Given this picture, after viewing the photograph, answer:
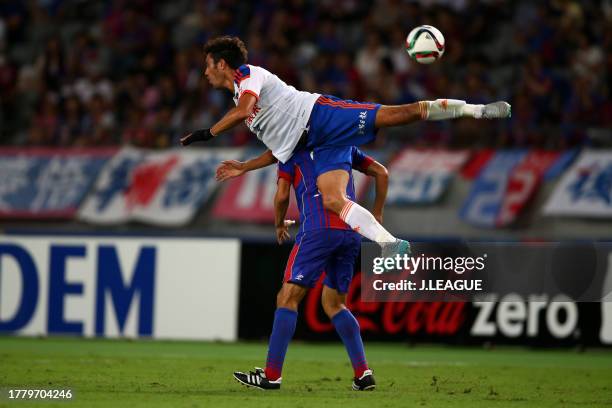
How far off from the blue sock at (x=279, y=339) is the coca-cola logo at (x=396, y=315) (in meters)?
5.83

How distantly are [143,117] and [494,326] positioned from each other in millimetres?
8446

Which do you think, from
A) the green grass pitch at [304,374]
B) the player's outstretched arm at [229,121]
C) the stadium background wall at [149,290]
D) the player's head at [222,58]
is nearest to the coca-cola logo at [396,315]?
the stadium background wall at [149,290]

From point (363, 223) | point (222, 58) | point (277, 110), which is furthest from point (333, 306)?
point (222, 58)

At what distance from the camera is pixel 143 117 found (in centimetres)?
2094

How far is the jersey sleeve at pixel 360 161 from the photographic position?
10.2m

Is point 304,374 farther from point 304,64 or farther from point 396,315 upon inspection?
point 304,64

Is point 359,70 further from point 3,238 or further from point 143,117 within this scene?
point 3,238

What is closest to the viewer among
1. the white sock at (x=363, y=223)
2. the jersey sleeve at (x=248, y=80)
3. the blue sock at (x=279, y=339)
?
the white sock at (x=363, y=223)

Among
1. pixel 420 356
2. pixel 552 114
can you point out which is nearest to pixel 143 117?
pixel 552 114

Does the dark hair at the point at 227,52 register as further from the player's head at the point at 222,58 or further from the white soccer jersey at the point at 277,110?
the white soccer jersey at the point at 277,110

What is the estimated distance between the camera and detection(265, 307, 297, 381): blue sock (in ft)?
31.0

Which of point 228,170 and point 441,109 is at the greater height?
point 441,109

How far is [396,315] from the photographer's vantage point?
1549cm

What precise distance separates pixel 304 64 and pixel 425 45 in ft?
34.2
